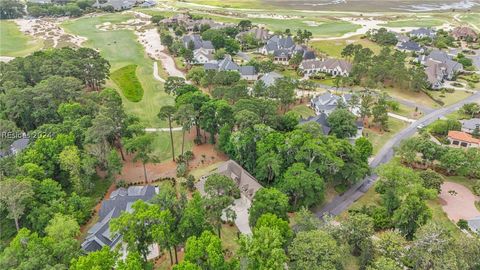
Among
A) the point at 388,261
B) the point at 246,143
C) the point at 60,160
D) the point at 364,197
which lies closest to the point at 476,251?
the point at 388,261

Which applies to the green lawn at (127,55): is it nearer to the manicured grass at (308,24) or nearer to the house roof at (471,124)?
the manicured grass at (308,24)

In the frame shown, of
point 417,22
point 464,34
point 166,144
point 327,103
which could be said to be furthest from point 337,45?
point 166,144

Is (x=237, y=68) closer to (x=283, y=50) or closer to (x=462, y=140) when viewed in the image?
(x=283, y=50)

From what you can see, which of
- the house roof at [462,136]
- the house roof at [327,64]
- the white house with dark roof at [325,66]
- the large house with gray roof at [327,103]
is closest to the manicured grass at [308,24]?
the house roof at [327,64]

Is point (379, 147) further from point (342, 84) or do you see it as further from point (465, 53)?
point (465, 53)

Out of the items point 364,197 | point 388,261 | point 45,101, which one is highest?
point 45,101

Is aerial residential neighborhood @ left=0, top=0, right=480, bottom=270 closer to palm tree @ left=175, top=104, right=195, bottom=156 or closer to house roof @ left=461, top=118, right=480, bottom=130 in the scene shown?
palm tree @ left=175, top=104, right=195, bottom=156
